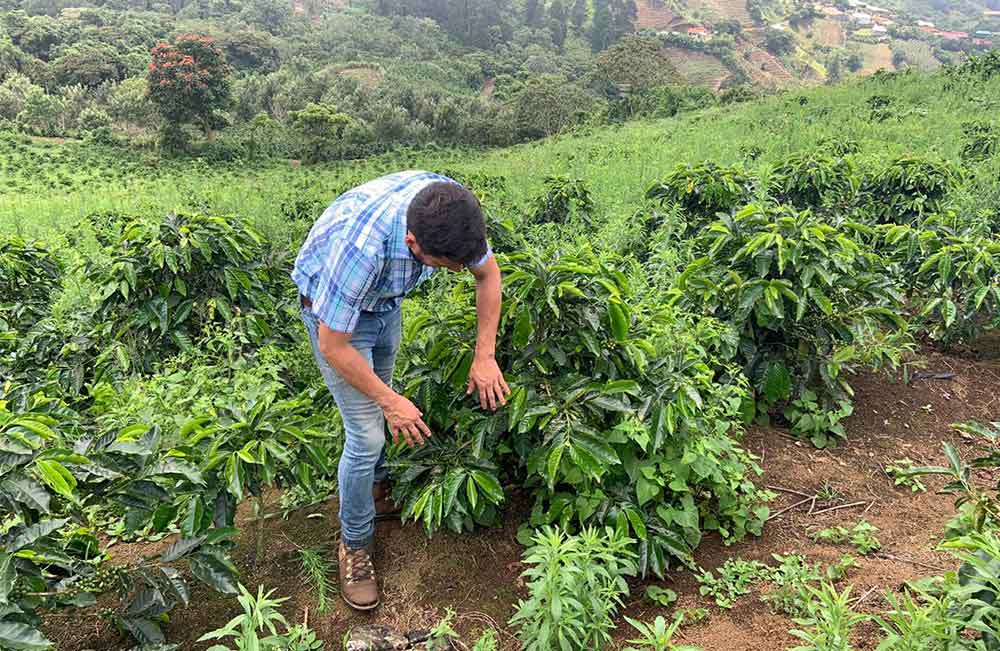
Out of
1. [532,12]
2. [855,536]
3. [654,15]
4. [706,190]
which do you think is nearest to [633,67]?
[532,12]

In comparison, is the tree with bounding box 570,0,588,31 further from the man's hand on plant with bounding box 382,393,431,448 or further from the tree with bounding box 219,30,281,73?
the man's hand on plant with bounding box 382,393,431,448

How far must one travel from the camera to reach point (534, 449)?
7.30ft

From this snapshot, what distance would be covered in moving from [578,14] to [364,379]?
8054 centimetres

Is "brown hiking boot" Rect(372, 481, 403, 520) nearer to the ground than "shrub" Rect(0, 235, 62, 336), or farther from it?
nearer to the ground

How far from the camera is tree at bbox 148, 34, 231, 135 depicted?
29375mm

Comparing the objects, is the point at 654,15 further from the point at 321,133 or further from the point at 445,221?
the point at 445,221

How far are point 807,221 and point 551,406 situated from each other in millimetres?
1957

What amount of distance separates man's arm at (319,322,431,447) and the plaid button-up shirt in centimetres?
5

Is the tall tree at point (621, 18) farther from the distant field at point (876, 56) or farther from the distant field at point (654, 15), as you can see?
the distant field at point (876, 56)

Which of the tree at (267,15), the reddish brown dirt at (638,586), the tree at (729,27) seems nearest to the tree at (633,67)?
the tree at (729,27)

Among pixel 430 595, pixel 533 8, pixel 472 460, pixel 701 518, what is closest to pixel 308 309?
pixel 472 460

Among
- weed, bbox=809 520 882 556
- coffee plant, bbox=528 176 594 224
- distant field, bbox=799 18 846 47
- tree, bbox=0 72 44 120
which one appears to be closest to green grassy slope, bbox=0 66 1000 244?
coffee plant, bbox=528 176 594 224

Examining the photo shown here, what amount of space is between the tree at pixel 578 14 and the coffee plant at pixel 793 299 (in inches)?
2962

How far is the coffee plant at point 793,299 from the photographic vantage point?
309 centimetres
